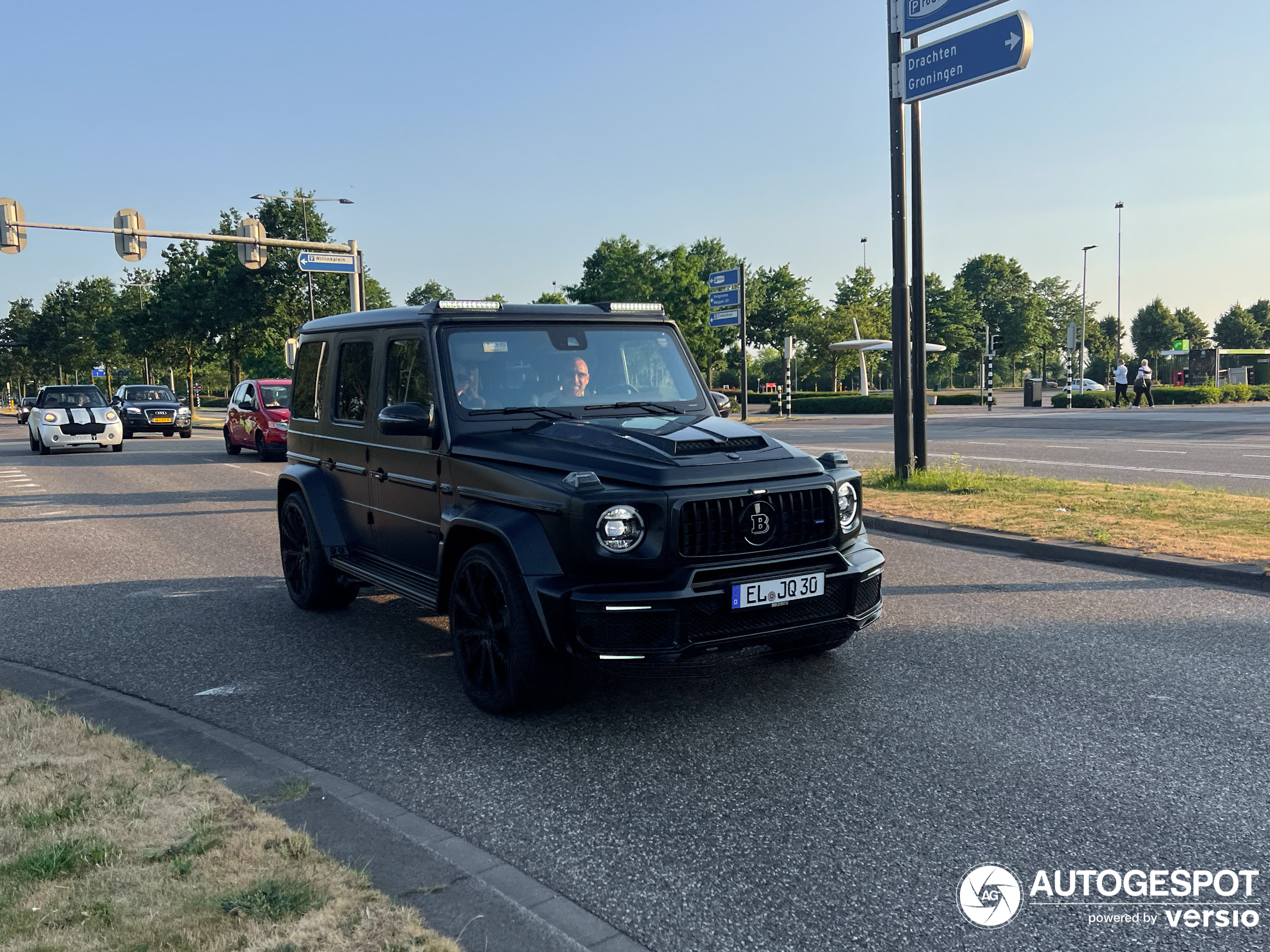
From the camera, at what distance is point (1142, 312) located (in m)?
102

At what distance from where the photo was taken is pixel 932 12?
12.2m

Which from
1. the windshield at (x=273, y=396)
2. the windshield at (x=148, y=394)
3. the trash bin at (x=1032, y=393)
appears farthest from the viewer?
the trash bin at (x=1032, y=393)

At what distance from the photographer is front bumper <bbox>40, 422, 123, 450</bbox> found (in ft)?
81.8

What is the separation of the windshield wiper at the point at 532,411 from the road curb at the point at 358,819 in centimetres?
190

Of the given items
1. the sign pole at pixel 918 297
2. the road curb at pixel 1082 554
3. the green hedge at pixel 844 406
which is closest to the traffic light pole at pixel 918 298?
the sign pole at pixel 918 297

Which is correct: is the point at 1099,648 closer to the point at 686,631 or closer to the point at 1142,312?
the point at 686,631

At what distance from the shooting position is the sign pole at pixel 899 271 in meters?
12.8

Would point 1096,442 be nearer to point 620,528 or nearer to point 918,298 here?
point 918,298

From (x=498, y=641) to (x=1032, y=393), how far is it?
149 ft

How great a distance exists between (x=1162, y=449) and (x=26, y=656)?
18992mm

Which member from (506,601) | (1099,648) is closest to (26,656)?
(506,601)

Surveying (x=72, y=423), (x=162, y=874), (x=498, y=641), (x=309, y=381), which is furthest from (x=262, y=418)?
(x=162, y=874)

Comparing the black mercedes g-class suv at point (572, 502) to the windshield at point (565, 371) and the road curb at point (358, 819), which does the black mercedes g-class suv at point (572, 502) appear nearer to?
the windshield at point (565, 371)

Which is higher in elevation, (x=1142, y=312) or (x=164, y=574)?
(x=1142, y=312)
